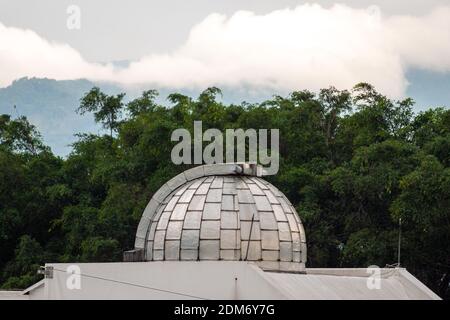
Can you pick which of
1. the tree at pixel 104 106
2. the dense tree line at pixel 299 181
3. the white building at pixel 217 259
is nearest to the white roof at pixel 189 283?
the white building at pixel 217 259

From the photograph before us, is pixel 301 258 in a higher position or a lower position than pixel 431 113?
lower

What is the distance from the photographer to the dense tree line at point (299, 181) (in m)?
56.7

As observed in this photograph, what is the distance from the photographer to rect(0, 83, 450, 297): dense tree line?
56656 mm

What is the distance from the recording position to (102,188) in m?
70.6

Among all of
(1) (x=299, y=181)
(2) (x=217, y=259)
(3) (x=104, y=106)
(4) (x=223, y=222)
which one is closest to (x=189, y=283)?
(2) (x=217, y=259)

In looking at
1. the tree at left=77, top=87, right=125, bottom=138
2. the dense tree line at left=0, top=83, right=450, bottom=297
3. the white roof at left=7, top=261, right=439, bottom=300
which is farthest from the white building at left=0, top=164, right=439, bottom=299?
the tree at left=77, top=87, right=125, bottom=138

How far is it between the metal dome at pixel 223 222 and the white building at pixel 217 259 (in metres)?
0.03

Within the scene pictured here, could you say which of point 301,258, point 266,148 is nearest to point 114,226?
point 266,148

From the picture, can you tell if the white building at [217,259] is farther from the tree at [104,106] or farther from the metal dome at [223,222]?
the tree at [104,106]

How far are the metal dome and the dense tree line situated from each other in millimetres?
16090

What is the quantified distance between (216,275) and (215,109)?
30928mm

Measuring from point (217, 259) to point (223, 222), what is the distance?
1141mm

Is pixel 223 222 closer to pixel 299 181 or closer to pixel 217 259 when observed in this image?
pixel 217 259
